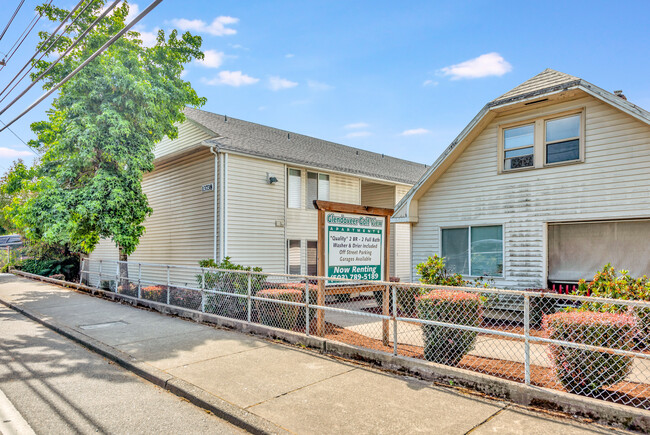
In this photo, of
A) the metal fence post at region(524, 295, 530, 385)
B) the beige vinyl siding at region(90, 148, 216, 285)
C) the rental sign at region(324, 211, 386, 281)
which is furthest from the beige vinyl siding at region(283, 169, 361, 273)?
the metal fence post at region(524, 295, 530, 385)

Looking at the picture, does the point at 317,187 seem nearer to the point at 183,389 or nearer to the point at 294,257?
the point at 294,257

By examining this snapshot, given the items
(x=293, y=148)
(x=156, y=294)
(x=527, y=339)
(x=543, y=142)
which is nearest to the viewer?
(x=527, y=339)

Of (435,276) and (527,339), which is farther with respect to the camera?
(435,276)

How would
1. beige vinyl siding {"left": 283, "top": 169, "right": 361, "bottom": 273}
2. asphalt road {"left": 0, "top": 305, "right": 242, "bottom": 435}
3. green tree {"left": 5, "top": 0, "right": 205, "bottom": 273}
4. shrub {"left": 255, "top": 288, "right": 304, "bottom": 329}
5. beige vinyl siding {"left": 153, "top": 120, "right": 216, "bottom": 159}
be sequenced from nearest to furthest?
asphalt road {"left": 0, "top": 305, "right": 242, "bottom": 435} → shrub {"left": 255, "top": 288, "right": 304, "bottom": 329} → green tree {"left": 5, "top": 0, "right": 205, "bottom": 273} → beige vinyl siding {"left": 153, "top": 120, "right": 216, "bottom": 159} → beige vinyl siding {"left": 283, "top": 169, "right": 361, "bottom": 273}

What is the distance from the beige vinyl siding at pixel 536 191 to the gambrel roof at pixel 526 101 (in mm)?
381

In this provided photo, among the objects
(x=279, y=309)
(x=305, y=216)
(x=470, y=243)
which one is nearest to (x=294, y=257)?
(x=305, y=216)

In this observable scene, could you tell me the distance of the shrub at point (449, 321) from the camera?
5.53 metres

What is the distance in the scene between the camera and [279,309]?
8008 mm

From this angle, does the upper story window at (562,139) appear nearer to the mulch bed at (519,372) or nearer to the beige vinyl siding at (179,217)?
the mulch bed at (519,372)

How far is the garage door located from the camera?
854 centimetres

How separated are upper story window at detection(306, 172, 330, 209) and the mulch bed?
8.74 m

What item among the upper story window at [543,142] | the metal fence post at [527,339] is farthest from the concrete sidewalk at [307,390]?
the upper story window at [543,142]

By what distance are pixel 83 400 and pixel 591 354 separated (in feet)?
19.1

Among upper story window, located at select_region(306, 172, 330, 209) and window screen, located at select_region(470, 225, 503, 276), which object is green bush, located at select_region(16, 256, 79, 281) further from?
window screen, located at select_region(470, 225, 503, 276)
